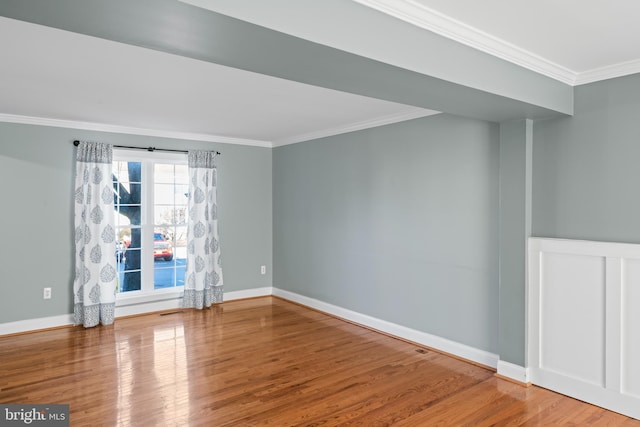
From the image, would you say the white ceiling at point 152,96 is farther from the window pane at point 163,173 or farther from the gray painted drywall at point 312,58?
the gray painted drywall at point 312,58

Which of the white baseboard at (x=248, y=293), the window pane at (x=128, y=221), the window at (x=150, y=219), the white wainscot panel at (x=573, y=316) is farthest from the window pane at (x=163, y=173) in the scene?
the white wainscot panel at (x=573, y=316)

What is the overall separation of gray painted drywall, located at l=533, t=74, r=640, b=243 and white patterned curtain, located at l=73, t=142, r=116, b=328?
4.63 meters

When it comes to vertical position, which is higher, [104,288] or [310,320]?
[104,288]

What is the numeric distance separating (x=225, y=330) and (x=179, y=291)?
1317mm

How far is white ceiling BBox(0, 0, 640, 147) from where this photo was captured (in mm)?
2125

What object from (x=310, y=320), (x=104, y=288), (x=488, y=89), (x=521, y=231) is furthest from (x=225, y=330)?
(x=488, y=89)

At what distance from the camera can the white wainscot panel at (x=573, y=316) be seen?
309 cm

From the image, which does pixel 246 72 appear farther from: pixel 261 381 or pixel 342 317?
pixel 342 317

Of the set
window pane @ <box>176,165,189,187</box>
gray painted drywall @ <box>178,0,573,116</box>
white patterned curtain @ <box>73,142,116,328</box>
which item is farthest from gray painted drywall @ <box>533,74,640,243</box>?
white patterned curtain @ <box>73,142,116,328</box>

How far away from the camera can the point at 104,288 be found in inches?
202

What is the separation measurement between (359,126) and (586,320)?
3.03 meters

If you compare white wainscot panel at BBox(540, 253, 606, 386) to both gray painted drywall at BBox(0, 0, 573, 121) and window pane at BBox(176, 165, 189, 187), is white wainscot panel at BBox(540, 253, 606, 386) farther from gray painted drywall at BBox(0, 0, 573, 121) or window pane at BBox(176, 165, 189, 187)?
window pane at BBox(176, 165, 189, 187)

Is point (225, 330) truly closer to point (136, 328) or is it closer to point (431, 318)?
point (136, 328)

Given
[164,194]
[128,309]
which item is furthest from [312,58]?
[128,309]
